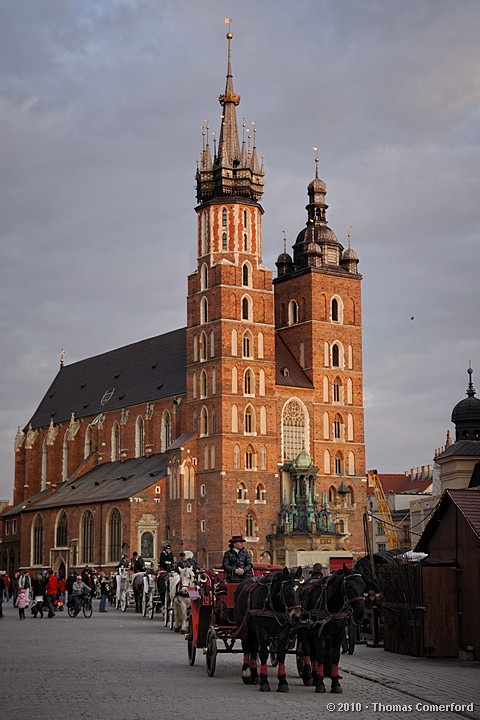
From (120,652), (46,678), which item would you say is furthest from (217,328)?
(46,678)

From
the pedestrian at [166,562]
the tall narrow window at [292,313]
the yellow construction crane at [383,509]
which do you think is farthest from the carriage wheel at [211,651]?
the tall narrow window at [292,313]

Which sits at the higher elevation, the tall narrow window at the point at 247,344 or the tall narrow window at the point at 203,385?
the tall narrow window at the point at 247,344

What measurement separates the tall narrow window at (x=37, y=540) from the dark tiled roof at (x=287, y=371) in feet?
78.5

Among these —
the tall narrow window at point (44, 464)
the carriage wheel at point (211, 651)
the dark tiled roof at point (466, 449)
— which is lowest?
the carriage wheel at point (211, 651)

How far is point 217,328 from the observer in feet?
225

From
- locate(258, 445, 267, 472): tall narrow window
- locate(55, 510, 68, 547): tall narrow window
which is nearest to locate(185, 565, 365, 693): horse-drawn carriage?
locate(258, 445, 267, 472): tall narrow window

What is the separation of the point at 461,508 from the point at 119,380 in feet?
222

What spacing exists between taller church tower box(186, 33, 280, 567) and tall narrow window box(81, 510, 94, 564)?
1056 centimetres

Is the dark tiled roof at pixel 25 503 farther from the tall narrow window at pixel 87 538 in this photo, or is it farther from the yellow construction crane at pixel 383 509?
the yellow construction crane at pixel 383 509

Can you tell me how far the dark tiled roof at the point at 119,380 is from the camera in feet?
259

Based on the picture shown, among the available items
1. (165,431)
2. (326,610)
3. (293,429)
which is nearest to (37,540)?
(165,431)

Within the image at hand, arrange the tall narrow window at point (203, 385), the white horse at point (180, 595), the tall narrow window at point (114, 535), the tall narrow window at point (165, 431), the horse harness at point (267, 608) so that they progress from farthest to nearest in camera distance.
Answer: the tall narrow window at point (165, 431) < the tall narrow window at point (114, 535) < the tall narrow window at point (203, 385) < the white horse at point (180, 595) < the horse harness at point (267, 608)

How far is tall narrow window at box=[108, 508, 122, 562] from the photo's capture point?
7038cm

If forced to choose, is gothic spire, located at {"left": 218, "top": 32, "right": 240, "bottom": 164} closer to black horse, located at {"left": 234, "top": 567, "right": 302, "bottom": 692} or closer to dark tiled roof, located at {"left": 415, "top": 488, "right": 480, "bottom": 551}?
dark tiled roof, located at {"left": 415, "top": 488, "right": 480, "bottom": 551}
